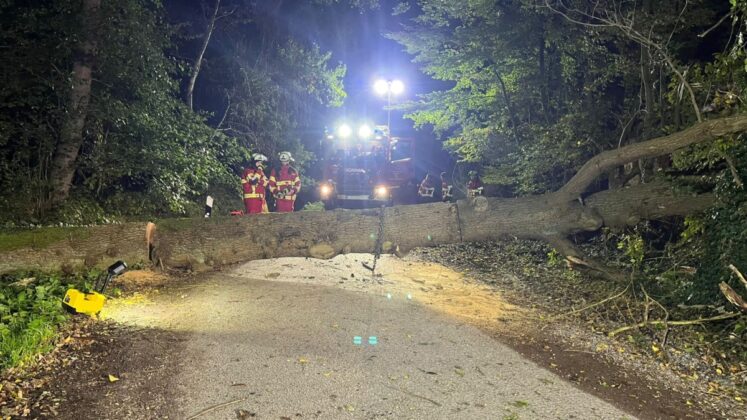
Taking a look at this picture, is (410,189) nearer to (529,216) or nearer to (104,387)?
(529,216)

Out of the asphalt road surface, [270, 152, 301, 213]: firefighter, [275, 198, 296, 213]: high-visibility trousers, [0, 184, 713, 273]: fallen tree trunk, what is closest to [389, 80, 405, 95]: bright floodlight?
[270, 152, 301, 213]: firefighter

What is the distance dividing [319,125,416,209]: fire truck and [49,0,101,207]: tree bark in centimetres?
643

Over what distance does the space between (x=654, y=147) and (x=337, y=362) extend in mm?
4734

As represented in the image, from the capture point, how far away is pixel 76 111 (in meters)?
8.29

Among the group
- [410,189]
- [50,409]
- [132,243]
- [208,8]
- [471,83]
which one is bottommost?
Answer: [50,409]

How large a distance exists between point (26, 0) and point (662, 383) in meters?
11.3

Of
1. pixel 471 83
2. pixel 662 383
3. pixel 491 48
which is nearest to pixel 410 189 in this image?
pixel 471 83

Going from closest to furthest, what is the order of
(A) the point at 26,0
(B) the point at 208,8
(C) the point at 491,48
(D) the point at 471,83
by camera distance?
1. (A) the point at 26,0
2. (C) the point at 491,48
3. (D) the point at 471,83
4. (B) the point at 208,8

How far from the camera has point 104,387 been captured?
340 centimetres

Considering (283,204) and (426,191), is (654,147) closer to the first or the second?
(283,204)

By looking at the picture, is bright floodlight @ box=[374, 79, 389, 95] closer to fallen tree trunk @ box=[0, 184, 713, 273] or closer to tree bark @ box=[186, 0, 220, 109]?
tree bark @ box=[186, 0, 220, 109]

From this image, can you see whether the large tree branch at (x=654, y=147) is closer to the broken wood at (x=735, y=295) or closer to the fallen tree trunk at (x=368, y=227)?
the fallen tree trunk at (x=368, y=227)

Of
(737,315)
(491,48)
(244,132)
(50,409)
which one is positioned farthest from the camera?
(244,132)

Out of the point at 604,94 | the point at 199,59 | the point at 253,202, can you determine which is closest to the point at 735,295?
the point at 604,94
